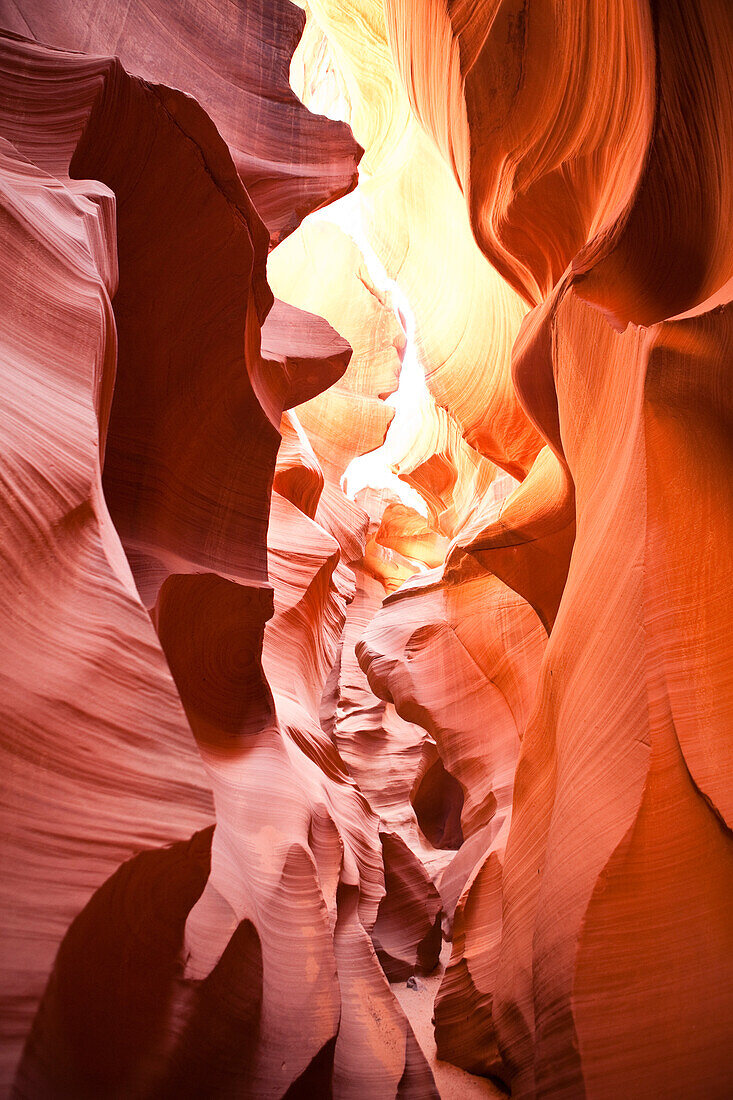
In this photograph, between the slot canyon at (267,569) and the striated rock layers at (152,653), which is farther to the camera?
the slot canyon at (267,569)

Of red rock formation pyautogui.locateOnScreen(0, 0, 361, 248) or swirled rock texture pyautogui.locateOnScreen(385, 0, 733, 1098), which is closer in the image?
swirled rock texture pyautogui.locateOnScreen(385, 0, 733, 1098)

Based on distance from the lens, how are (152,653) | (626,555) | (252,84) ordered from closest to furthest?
(152,653) < (626,555) < (252,84)

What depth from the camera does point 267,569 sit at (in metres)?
3.80

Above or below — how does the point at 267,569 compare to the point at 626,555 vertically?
below

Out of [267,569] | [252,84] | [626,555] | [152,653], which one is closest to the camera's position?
[152,653]

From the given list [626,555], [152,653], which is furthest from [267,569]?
[152,653]

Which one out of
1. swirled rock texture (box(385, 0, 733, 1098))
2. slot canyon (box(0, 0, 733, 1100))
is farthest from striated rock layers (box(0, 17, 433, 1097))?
swirled rock texture (box(385, 0, 733, 1098))

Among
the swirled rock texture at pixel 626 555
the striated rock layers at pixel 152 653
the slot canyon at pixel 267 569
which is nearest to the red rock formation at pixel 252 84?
the slot canyon at pixel 267 569

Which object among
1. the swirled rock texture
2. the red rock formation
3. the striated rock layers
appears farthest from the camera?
the red rock formation

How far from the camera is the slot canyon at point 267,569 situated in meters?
1.78

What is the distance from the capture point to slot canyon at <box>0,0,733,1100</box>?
5.83 feet

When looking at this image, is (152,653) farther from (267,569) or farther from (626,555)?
(267,569)

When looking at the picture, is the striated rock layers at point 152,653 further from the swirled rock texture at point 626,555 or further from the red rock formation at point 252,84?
the swirled rock texture at point 626,555

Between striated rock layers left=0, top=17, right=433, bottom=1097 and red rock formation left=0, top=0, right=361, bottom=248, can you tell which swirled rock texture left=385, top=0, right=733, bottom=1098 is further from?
striated rock layers left=0, top=17, right=433, bottom=1097
